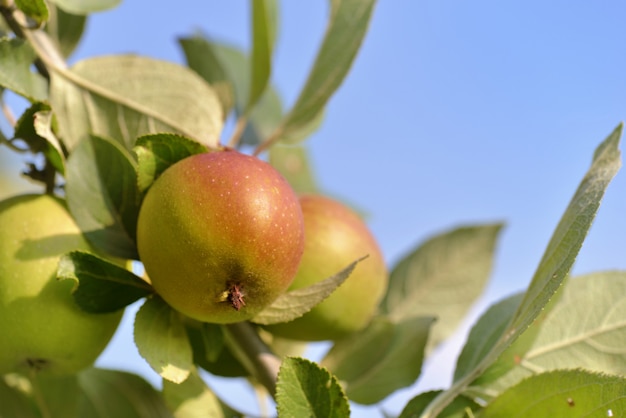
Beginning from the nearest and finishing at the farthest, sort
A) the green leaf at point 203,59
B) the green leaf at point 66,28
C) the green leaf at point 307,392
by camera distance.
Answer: the green leaf at point 307,392, the green leaf at point 66,28, the green leaf at point 203,59

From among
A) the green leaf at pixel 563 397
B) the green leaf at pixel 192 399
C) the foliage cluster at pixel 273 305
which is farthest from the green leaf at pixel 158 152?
the green leaf at pixel 563 397

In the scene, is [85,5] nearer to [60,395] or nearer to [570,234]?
[60,395]

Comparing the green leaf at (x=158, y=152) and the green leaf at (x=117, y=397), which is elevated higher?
the green leaf at (x=158, y=152)

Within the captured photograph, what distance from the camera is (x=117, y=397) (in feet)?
5.24

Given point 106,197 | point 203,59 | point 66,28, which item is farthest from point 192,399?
point 203,59

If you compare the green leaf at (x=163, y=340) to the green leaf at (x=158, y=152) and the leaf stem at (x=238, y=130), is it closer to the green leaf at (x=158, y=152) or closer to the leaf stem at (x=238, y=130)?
the green leaf at (x=158, y=152)

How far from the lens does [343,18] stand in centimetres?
162

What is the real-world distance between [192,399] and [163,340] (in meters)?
0.18

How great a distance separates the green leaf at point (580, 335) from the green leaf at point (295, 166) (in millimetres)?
880

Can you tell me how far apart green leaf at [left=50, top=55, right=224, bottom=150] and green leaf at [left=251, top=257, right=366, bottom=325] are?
339 millimetres

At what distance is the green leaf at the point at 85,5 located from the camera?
4.74ft

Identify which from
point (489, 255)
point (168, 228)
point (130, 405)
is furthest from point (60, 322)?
point (489, 255)

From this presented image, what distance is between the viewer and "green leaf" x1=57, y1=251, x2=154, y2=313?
46.9 inches

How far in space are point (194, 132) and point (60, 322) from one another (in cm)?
41
